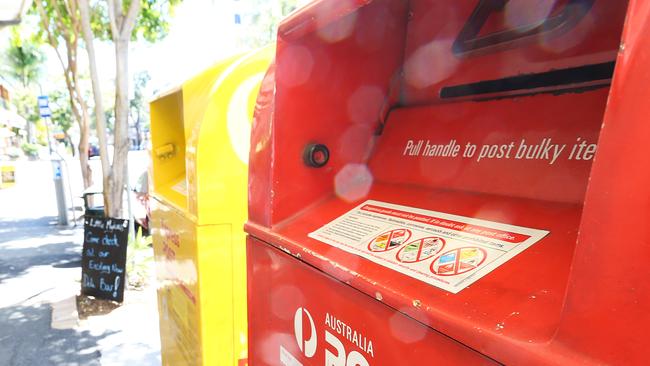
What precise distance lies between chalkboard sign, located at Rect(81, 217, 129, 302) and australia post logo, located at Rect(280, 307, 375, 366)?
384 centimetres

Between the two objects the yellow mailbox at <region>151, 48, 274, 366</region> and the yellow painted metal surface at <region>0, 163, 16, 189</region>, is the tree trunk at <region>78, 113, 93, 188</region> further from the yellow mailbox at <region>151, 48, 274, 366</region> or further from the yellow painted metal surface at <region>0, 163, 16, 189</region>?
the yellow painted metal surface at <region>0, 163, 16, 189</region>

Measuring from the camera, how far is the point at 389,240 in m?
0.89

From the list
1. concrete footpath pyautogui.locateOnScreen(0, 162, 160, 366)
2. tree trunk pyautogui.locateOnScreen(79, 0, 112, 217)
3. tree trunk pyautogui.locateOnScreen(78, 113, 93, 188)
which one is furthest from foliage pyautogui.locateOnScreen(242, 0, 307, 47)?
tree trunk pyautogui.locateOnScreen(79, 0, 112, 217)

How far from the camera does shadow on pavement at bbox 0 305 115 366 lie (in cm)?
356

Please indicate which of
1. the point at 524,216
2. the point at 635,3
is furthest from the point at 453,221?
the point at 635,3

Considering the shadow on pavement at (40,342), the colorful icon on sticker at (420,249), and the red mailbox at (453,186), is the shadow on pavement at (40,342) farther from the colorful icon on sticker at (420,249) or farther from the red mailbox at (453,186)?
the colorful icon on sticker at (420,249)

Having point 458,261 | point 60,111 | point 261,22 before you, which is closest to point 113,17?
point 458,261

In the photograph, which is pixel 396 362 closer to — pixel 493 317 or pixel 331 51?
pixel 493 317

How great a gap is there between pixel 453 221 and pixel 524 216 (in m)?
0.13

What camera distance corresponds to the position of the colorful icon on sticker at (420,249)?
0.79 metres

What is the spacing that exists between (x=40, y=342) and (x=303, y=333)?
12.8ft

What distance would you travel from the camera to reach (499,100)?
94 cm

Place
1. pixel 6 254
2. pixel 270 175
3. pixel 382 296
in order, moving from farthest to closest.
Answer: pixel 6 254 → pixel 270 175 → pixel 382 296

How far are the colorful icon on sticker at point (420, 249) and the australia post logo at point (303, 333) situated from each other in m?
0.30
